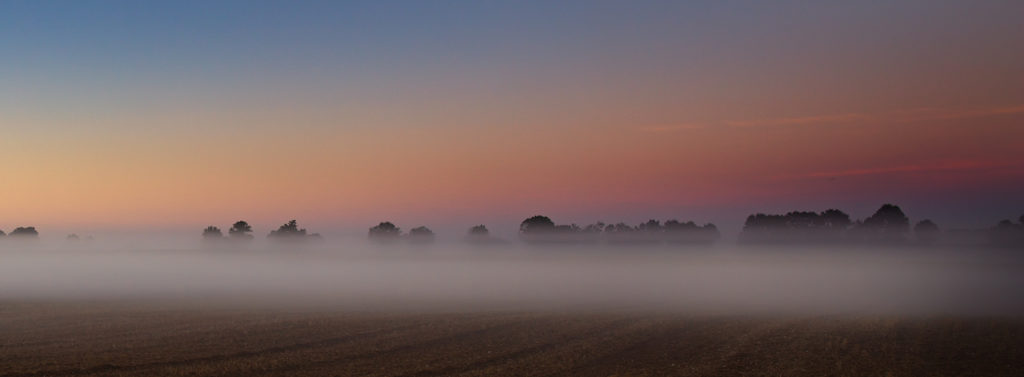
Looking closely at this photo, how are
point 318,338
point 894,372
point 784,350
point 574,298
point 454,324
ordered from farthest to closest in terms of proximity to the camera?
point 574,298, point 454,324, point 318,338, point 784,350, point 894,372

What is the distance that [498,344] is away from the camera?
102 feet

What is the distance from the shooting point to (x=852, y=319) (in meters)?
42.4

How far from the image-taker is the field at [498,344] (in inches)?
997

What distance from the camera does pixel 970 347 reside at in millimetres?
30297

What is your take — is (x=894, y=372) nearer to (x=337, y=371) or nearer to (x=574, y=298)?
(x=337, y=371)

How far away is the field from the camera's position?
25.3 metres

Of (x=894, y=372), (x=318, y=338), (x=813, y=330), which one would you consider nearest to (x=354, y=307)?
(x=318, y=338)

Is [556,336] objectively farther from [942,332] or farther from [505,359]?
[942,332]

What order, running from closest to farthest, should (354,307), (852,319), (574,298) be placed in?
(852,319)
(354,307)
(574,298)

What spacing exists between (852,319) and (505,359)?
82.1 ft

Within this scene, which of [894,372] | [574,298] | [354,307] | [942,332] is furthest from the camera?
[574,298]

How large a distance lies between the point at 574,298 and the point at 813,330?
26834mm

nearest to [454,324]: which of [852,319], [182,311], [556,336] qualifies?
[556,336]

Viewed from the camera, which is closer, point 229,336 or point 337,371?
point 337,371
